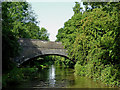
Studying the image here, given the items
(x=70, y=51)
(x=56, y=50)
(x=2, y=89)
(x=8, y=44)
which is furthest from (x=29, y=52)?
(x=2, y=89)

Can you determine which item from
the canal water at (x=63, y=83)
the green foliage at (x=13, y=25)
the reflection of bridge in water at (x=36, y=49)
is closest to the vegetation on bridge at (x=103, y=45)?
the canal water at (x=63, y=83)

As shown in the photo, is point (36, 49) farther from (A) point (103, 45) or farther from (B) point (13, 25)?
(A) point (103, 45)

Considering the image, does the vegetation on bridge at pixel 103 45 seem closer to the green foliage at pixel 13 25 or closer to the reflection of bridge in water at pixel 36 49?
the reflection of bridge in water at pixel 36 49

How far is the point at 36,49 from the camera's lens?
2691cm

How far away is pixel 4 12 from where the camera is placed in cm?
1791

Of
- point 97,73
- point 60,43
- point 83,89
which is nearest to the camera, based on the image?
point 83,89

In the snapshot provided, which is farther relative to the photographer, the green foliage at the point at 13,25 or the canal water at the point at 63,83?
the green foliage at the point at 13,25

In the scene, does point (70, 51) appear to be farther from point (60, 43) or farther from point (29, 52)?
point (29, 52)

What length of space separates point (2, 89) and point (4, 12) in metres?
8.57

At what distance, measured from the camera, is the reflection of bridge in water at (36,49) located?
26297 mm

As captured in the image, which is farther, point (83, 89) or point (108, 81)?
point (108, 81)

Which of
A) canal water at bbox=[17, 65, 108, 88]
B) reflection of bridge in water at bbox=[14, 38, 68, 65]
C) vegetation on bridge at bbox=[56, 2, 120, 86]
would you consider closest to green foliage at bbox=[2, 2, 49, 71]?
reflection of bridge in water at bbox=[14, 38, 68, 65]

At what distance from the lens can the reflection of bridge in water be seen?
2630 centimetres

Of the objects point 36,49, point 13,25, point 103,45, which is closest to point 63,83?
point 103,45
